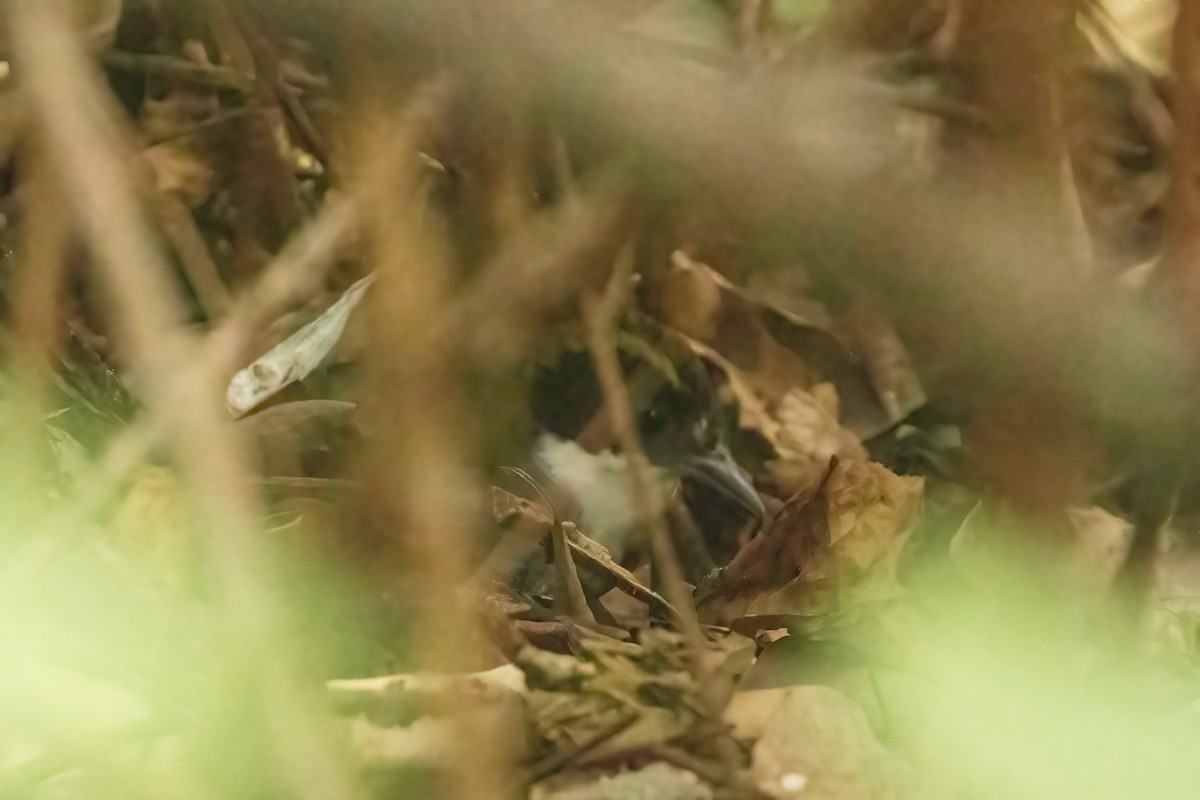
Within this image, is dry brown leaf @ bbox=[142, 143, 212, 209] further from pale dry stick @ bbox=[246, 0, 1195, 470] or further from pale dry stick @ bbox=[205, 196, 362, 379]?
pale dry stick @ bbox=[246, 0, 1195, 470]

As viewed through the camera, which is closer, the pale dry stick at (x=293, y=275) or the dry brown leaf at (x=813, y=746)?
the dry brown leaf at (x=813, y=746)

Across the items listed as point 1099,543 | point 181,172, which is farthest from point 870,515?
point 181,172

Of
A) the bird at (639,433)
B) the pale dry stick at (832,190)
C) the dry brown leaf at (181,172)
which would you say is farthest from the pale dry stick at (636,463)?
the dry brown leaf at (181,172)

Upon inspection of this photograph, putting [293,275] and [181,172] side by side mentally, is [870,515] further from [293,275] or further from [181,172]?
[181,172]

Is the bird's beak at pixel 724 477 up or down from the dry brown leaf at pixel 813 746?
down

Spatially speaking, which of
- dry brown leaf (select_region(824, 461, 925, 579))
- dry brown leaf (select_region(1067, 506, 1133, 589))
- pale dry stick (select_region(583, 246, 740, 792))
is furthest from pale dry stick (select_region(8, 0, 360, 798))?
dry brown leaf (select_region(1067, 506, 1133, 589))

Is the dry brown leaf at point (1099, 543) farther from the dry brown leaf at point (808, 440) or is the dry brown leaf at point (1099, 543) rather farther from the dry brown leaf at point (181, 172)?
the dry brown leaf at point (181, 172)
